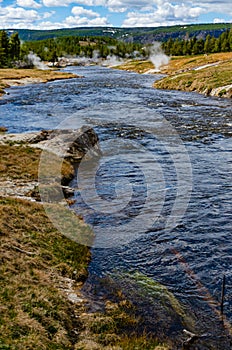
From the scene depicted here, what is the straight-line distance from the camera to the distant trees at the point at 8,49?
126062mm

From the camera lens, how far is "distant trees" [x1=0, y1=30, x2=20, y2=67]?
12606cm

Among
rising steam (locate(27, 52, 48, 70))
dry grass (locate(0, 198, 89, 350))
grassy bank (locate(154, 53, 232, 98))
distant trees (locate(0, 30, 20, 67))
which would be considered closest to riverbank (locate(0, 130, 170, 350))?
dry grass (locate(0, 198, 89, 350))

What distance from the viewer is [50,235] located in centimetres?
1623

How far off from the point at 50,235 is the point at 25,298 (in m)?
4.91

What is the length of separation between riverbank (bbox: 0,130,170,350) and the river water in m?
0.79

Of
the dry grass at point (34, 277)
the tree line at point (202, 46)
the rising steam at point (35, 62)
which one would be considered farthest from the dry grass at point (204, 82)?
the rising steam at point (35, 62)

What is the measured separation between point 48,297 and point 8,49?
440ft

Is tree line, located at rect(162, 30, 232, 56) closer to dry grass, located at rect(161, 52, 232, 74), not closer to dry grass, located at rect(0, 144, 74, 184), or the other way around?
dry grass, located at rect(161, 52, 232, 74)

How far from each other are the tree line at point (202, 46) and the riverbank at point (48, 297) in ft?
516

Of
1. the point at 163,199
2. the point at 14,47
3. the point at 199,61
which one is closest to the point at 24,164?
the point at 163,199

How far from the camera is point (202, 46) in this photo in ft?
560

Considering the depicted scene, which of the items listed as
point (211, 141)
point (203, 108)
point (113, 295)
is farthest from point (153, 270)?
point (203, 108)

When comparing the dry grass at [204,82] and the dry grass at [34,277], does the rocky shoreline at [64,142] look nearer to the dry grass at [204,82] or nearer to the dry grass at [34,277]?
the dry grass at [34,277]

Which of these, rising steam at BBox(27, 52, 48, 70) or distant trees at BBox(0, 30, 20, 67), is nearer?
distant trees at BBox(0, 30, 20, 67)
